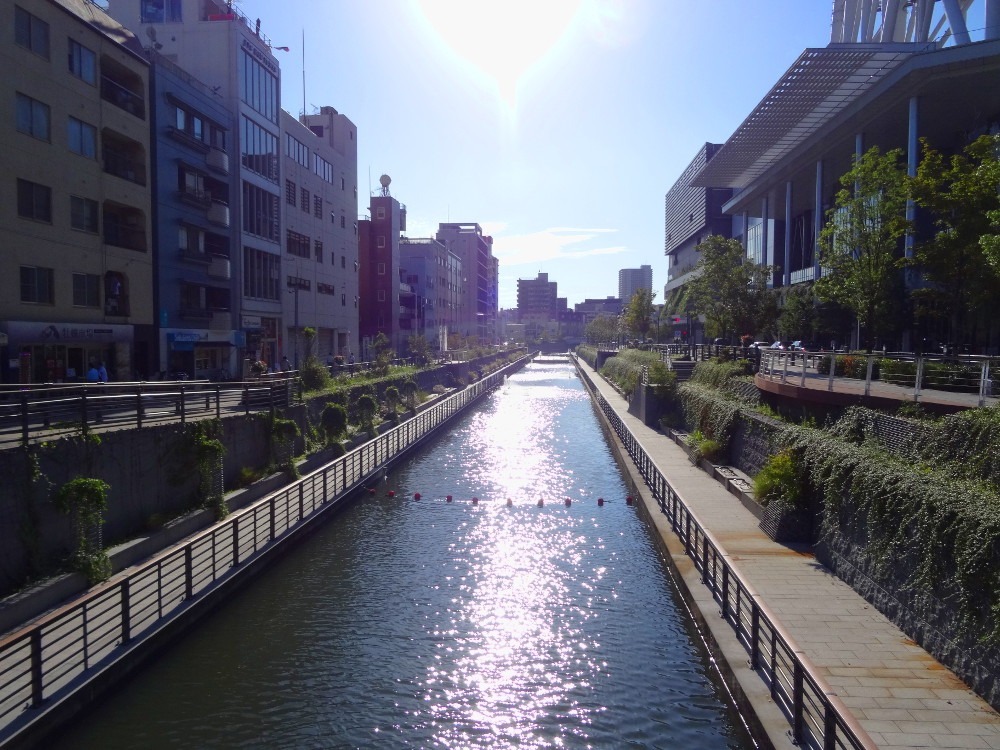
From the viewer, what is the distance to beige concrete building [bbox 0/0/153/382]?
24391 mm

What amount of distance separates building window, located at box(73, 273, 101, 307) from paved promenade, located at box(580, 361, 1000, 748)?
79.1ft

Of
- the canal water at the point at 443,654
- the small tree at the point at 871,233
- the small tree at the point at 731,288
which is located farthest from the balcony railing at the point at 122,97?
the small tree at the point at 871,233

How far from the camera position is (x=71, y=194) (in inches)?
1060

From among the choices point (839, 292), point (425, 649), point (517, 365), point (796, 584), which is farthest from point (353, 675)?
point (517, 365)

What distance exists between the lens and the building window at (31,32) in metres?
24.2

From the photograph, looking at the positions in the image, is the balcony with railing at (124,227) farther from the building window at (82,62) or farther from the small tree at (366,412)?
the small tree at (366,412)

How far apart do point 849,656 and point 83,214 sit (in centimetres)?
2882

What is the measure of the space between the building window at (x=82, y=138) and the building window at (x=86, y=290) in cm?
451

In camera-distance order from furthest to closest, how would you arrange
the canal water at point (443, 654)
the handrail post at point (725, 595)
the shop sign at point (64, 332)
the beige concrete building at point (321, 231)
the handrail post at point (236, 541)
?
the beige concrete building at point (321, 231)
the shop sign at point (64, 332)
the handrail post at point (236, 541)
the handrail post at point (725, 595)
the canal water at point (443, 654)

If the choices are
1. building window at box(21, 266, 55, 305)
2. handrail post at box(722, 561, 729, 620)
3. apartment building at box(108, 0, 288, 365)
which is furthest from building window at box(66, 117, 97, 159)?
handrail post at box(722, 561, 729, 620)

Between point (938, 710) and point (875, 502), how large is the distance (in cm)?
371

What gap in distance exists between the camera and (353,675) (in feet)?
36.4

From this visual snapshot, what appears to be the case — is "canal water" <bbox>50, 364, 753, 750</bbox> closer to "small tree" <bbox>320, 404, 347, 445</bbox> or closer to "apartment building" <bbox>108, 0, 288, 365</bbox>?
"small tree" <bbox>320, 404, 347, 445</bbox>

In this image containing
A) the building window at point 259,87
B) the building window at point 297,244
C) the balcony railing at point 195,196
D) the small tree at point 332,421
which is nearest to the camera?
the small tree at point 332,421
